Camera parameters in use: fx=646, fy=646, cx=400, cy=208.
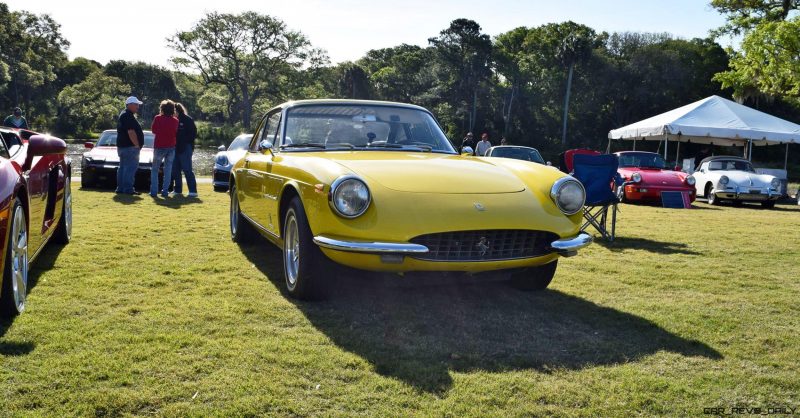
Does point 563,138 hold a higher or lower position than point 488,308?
higher

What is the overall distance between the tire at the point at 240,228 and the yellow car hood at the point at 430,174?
2163 millimetres

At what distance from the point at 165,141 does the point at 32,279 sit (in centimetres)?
719

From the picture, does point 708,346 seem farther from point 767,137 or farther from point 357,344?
point 767,137

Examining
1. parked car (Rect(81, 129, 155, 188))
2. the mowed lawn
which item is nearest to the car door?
the mowed lawn

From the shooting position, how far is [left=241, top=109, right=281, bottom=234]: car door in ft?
16.8

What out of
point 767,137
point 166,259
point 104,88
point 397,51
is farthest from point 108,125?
point 166,259

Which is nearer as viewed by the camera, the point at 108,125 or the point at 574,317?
the point at 574,317

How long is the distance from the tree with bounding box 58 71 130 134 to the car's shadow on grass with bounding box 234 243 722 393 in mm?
66359

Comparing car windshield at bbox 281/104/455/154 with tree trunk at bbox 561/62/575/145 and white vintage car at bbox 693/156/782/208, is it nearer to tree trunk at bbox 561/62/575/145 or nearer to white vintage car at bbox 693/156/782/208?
white vintage car at bbox 693/156/782/208

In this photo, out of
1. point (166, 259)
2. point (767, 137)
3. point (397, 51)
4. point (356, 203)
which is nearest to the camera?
point (356, 203)

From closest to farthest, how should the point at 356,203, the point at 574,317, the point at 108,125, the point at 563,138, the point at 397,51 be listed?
the point at 356,203 < the point at 574,317 < the point at 563,138 < the point at 108,125 < the point at 397,51

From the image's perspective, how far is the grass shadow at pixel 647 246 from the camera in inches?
287

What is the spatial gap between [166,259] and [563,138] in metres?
59.7

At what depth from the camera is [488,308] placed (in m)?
4.38
